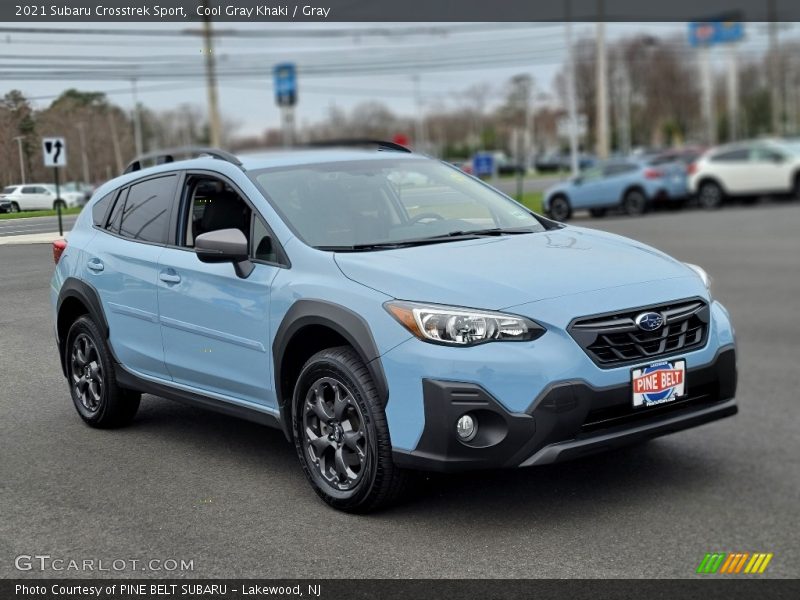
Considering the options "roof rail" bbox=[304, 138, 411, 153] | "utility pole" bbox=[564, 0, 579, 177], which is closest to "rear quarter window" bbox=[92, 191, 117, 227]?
"roof rail" bbox=[304, 138, 411, 153]

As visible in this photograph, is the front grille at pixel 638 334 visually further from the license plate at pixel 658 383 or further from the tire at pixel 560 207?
the tire at pixel 560 207

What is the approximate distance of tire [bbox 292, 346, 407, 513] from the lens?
401cm

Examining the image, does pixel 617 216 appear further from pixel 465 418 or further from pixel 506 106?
pixel 506 106

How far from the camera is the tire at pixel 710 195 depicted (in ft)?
88.9

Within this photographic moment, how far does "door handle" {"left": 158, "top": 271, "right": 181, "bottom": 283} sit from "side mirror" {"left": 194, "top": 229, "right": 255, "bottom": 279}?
233 millimetres

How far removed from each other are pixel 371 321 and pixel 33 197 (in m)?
1.35

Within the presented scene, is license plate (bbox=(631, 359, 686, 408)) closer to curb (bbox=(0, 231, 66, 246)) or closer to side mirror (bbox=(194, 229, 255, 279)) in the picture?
side mirror (bbox=(194, 229, 255, 279))

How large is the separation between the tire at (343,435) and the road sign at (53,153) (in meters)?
1.25

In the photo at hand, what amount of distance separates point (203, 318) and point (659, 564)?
2.16m

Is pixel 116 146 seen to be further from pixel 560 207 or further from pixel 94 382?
pixel 560 207

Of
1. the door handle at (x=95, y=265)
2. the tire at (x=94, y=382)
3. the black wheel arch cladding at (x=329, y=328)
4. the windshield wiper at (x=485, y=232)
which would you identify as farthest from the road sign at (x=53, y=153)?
the windshield wiper at (x=485, y=232)

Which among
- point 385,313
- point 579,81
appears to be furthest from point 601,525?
point 579,81

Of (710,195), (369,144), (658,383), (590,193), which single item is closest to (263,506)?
(658,383)

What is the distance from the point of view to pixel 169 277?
14.5 ft
